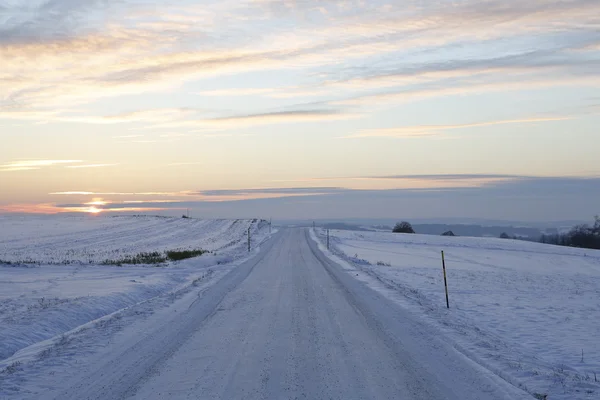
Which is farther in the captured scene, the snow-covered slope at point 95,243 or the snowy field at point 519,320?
the snow-covered slope at point 95,243

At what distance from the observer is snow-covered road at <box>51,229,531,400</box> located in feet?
23.5

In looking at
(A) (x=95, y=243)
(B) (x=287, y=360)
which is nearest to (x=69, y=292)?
(B) (x=287, y=360)

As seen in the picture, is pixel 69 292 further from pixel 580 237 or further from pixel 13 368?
pixel 580 237

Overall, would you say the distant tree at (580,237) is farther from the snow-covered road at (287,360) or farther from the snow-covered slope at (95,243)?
the snow-covered road at (287,360)

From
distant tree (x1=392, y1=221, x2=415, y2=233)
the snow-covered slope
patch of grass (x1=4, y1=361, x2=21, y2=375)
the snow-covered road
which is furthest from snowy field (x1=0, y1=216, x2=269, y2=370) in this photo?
distant tree (x1=392, y1=221, x2=415, y2=233)

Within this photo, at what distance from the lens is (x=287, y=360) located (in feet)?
28.5

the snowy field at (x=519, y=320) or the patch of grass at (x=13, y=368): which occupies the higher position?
the patch of grass at (x=13, y=368)

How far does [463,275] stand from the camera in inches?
1016

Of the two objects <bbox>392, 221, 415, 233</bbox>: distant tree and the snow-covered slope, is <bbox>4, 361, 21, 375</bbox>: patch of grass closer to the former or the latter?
the snow-covered slope

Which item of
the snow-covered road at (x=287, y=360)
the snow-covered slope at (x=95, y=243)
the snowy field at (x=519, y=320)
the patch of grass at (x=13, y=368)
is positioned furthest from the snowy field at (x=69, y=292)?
the snowy field at (x=519, y=320)

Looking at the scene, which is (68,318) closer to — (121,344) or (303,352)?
(121,344)

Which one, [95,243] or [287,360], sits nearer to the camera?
[287,360]

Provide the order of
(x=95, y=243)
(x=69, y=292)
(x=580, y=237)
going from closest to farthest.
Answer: (x=69, y=292) < (x=95, y=243) < (x=580, y=237)

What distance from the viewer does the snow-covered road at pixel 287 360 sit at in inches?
282
